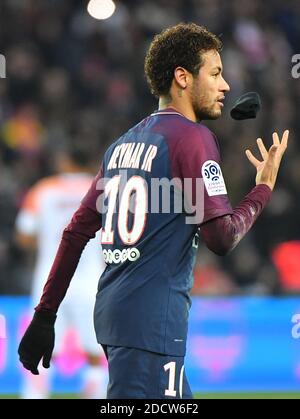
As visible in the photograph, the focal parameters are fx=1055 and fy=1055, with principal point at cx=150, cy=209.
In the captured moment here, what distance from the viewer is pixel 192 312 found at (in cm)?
864

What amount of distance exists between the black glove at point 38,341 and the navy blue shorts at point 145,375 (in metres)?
0.45

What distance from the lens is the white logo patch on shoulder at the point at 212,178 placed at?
3.63 meters

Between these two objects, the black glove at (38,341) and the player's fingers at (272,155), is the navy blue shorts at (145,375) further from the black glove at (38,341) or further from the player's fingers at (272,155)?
the player's fingers at (272,155)

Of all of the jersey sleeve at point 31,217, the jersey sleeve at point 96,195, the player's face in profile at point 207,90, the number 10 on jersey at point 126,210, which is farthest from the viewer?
the jersey sleeve at point 31,217

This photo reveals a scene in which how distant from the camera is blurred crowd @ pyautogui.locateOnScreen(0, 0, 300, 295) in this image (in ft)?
33.3

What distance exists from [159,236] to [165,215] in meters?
0.08

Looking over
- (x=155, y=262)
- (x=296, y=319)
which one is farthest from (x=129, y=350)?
(x=296, y=319)

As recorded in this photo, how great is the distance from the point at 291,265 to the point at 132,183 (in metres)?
6.42

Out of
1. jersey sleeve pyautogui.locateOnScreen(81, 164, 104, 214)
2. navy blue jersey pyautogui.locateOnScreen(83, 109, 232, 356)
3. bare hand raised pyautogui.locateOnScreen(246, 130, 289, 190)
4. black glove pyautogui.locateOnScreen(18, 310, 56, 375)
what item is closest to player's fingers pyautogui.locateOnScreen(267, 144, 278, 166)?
bare hand raised pyautogui.locateOnScreen(246, 130, 289, 190)

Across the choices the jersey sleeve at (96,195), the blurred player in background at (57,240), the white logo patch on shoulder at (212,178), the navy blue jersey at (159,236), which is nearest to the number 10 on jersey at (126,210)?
the navy blue jersey at (159,236)

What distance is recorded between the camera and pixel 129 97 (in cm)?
1168

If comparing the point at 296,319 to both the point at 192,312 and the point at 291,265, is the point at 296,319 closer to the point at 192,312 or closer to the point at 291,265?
the point at 192,312

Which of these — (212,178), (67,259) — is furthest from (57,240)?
(212,178)

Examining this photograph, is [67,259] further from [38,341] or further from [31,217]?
[31,217]
